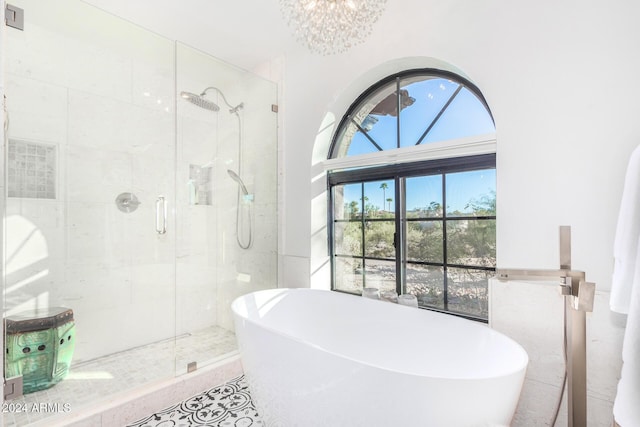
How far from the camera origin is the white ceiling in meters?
2.32

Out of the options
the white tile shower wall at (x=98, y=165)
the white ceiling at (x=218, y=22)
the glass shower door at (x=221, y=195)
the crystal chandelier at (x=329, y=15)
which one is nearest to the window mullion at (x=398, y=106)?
the crystal chandelier at (x=329, y=15)

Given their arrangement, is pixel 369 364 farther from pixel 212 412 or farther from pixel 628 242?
pixel 212 412

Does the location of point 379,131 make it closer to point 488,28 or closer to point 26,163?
point 488,28

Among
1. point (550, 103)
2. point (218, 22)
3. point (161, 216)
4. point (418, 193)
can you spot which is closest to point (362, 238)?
point (418, 193)

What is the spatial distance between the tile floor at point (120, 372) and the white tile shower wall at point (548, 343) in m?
1.97

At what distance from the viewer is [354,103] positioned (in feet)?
8.93

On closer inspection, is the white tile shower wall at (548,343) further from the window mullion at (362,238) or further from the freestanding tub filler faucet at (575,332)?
the window mullion at (362,238)

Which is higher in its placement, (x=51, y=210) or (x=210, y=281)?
(x=51, y=210)

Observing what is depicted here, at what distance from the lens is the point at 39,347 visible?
1.94 m

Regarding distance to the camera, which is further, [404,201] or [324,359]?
[404,201]

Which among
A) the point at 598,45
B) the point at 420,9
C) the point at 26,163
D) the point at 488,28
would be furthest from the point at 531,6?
the point at 26,163

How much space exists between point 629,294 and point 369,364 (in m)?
0.93

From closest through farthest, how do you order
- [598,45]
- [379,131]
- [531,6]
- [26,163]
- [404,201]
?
[598,45]
[531,6]
[26,163]
[404,201]
[379,131]

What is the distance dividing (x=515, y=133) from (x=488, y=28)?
24.9 inches
